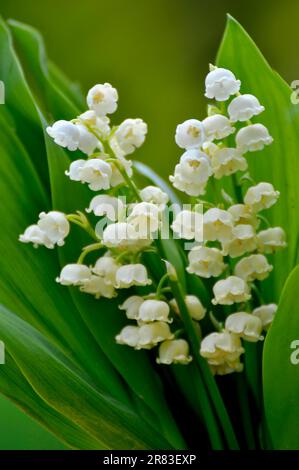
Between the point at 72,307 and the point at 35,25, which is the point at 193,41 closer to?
the point at 35,25

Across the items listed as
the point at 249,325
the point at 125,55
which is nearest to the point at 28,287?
the point at 249,325

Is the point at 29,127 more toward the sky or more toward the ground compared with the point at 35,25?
more toward the ground

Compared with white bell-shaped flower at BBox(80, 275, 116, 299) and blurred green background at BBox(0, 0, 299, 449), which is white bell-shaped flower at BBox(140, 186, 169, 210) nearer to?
white bell-shaped flower at BBox(80, 275, 116, 299)

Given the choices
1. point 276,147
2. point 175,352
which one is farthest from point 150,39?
point 175,352

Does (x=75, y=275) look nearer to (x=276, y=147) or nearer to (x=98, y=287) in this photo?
(x=98, y=287)

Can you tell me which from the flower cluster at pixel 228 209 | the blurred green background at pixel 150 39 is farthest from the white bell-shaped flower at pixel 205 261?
the blurred green background at pixel 150 39
